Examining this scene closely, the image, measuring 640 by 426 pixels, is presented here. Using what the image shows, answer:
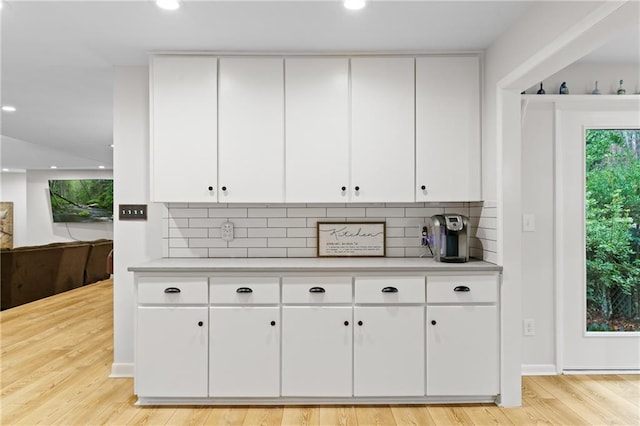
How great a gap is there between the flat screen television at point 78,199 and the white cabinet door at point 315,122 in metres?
8.86

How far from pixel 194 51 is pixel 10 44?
118cm

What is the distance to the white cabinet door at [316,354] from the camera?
2768mm

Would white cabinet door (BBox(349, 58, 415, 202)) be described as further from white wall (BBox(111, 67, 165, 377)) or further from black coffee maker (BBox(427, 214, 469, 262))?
white wall (BBox(111, 67, 165, 377))

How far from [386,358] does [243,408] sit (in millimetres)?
942

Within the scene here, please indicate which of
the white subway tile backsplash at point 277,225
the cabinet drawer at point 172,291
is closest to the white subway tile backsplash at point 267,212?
the white subway tile backsplash at point 277,225

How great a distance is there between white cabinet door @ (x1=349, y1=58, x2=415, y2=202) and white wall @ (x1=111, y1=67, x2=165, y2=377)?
153cm

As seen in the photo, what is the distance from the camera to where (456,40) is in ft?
9.37

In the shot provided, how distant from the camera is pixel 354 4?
2.36m

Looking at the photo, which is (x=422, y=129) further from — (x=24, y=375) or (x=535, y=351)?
(x=24, y=375)

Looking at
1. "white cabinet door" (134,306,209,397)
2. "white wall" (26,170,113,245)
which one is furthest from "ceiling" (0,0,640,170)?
"white wall" (26,170,113,245)

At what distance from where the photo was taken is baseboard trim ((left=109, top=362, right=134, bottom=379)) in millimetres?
3279

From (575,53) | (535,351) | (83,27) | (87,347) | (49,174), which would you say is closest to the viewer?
(575,53)

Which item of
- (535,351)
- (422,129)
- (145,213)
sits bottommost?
(535,351)

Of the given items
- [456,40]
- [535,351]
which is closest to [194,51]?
[456,40]
